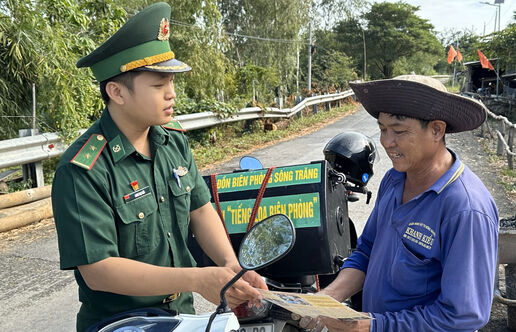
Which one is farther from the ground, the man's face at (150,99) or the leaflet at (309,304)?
the man's face at (150,99)

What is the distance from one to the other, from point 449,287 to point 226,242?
949 millimetres

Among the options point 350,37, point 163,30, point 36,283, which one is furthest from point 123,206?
point 350,37

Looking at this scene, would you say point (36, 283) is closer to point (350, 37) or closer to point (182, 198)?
point (182, 198)

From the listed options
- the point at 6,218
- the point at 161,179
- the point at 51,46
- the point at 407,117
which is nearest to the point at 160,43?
the point at 161,179

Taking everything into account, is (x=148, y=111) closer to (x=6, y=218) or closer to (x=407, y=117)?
(x=407, y=117)

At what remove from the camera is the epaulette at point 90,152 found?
1.67 metres

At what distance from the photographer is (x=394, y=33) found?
4947 cm

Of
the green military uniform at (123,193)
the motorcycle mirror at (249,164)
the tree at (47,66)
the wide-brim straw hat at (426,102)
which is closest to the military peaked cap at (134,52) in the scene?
the green military uniform at (123,193)

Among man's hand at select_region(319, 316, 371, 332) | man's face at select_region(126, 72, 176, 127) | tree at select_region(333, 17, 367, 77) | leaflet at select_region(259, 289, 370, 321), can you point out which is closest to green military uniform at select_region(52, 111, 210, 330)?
man's face at select_region(126, 72, 176, 127)

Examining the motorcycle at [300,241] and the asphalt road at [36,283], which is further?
the asphalt road at [36,283]

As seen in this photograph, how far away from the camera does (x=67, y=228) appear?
162cm

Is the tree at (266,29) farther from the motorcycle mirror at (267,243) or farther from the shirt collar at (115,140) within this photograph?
the motorcycle mirror at (267,243)

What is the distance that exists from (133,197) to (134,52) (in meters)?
0.56

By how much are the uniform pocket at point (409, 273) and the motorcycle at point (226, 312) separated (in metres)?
0.62
